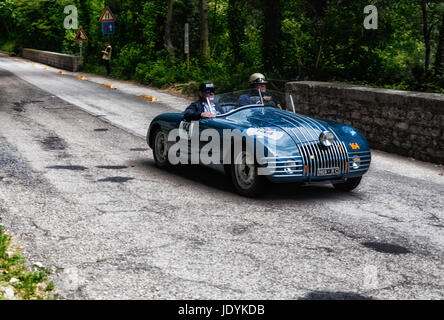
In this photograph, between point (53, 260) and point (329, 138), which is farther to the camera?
point (329, 138)

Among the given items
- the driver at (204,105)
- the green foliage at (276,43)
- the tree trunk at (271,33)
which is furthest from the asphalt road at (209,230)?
the tree trunk at (271,33)

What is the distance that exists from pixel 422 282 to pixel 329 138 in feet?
10.2

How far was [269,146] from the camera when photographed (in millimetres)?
7598

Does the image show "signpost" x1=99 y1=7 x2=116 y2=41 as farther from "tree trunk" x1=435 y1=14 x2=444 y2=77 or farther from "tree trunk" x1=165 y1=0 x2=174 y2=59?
"tree trunk" x1=435 y1=14 x2=444 y2=77

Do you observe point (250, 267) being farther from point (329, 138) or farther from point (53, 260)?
point (329, 138)

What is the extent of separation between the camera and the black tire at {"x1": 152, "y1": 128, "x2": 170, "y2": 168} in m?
9.88

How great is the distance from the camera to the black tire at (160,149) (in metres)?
9.88

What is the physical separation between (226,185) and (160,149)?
1.76m

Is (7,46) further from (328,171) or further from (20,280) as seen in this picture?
(20,280)

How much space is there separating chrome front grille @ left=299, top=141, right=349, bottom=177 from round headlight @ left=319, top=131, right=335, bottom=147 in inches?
2.0

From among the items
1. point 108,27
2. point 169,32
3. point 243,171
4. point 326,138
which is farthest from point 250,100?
point 108,27

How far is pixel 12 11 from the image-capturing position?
61.5 metres

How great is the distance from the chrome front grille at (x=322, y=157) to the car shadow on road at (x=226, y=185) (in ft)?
1.09
